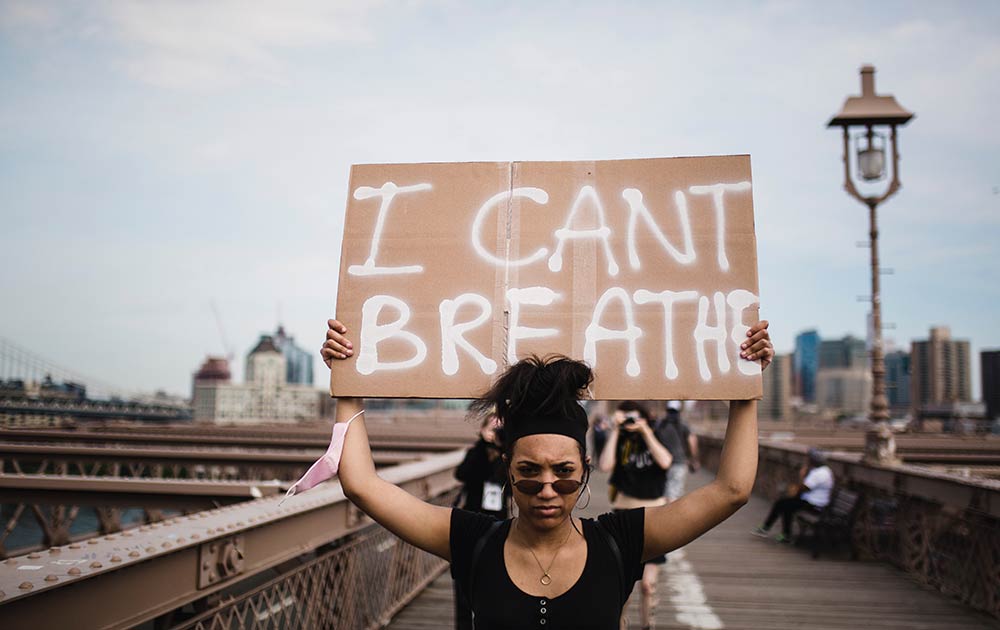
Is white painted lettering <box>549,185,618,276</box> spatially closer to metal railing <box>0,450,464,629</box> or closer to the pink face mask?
the pink face mask

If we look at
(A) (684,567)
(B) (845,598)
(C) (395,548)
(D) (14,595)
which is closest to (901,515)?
(B) (845,598)

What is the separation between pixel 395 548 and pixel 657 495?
2580 millimetres

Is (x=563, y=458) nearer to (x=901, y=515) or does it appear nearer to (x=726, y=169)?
(x=726, y=169)

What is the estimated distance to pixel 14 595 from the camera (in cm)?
204

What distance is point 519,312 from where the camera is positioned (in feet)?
8.49

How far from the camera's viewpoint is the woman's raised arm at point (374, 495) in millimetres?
2357

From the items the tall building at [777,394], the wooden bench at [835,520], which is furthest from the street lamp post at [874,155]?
the tall building at [777,394]

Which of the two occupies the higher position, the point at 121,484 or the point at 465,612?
the point at 121,484

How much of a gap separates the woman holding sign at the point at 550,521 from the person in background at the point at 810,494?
9.96 m

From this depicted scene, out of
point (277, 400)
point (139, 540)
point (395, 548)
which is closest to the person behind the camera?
point (139, 540)

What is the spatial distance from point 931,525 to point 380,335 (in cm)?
853

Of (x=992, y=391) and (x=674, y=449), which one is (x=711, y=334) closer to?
(x=674, y=449)

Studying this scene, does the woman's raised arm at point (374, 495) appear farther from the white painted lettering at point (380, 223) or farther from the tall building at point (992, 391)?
the tall building at point (992, 391)

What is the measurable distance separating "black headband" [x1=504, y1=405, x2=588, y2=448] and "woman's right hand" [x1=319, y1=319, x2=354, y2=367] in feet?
2.13
